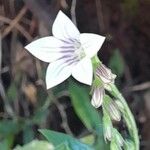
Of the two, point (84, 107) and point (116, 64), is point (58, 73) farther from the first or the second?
point (116, 64)

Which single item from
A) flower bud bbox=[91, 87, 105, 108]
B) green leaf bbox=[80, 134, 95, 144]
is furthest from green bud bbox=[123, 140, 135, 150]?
green leaf bbox=[80, 134, 95, 144]

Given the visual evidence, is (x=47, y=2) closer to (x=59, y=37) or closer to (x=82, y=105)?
(x=82, y=105)

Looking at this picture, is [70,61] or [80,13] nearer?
[70,61]

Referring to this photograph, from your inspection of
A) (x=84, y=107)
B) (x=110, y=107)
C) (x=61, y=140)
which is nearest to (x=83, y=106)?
(x=84, y=107)

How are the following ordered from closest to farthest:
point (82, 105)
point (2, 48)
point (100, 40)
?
point (100, 40), point (82, 105), point (2, 48)

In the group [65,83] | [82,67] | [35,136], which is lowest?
[35,136]

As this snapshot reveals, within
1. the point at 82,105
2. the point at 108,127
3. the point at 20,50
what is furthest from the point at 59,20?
the point at 20,50
